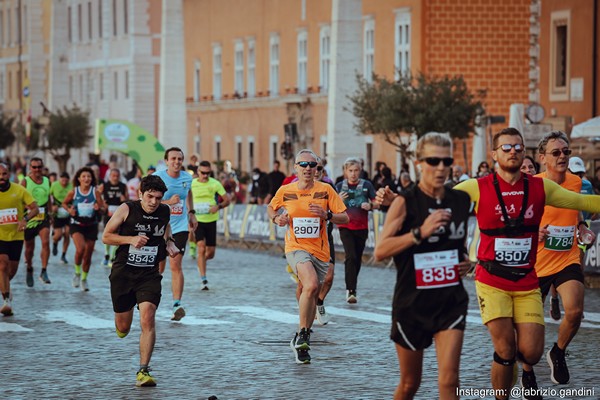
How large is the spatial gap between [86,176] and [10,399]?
1246cm

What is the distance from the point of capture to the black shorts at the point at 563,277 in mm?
12836

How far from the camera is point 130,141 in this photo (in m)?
48.6

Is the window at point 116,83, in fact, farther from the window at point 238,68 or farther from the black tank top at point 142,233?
the black tank top at point 142,233

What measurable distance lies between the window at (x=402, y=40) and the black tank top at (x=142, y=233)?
Result: 33991 millimetres

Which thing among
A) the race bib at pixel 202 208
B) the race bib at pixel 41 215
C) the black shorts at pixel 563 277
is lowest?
the race bib at pixel 41 215

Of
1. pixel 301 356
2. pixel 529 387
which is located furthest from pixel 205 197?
pixel 529 387

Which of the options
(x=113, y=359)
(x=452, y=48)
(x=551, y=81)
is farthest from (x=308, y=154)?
(x=452, y=48)

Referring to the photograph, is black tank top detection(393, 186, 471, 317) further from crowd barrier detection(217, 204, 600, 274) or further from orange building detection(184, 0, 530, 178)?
orange building detection(184, 0, 530, 178)

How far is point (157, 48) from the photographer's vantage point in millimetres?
79625

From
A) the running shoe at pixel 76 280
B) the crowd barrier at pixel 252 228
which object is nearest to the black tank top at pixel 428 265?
the running shoe at pixel 76 280

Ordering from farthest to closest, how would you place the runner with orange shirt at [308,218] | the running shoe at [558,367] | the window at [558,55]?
the window at [558,55] < the runner with orange shirt at [308,218] < the running shoe at [558,367]

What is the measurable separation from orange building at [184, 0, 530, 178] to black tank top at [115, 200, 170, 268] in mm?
25507

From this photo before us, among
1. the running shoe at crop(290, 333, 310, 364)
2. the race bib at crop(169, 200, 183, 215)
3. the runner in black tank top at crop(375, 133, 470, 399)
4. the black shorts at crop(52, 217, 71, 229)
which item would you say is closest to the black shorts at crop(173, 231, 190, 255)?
the race bib at crop(169, 200, 183, 215)

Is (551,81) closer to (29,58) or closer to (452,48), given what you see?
(452,48)
